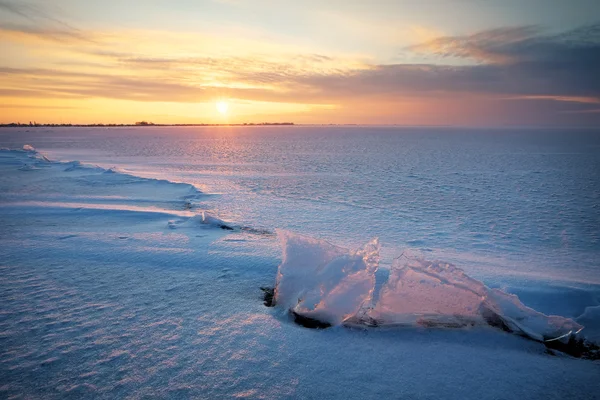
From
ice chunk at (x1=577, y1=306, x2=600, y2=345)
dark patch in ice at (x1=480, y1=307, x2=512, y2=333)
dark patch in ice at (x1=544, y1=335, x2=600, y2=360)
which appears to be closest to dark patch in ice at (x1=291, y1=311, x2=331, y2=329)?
dark patch in ice at (x1=480, y1=307, x2=512, y2=333)

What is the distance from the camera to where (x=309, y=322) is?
12.0 feet

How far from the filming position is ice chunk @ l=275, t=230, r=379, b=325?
3.70m

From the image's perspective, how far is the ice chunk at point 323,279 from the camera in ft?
12.1

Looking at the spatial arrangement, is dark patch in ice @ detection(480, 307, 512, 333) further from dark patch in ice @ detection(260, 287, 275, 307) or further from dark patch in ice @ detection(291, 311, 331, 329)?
dark patch in ice @ detection(260, 287, 275, 307)

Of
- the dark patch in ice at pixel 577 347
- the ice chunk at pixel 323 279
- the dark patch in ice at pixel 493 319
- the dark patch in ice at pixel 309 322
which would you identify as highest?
the ice chunk at pixel 323 279

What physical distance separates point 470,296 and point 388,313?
986mm

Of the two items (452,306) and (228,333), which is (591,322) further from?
(228,333)

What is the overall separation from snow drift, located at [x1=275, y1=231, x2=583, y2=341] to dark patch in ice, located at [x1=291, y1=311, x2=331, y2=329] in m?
0.04

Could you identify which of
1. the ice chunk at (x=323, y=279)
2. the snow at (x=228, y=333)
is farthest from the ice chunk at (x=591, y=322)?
the ice chunk at (x=323, y=279)

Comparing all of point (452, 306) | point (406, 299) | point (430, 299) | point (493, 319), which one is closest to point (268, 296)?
point (406, 299)

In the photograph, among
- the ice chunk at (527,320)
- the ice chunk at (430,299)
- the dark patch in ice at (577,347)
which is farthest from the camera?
the ice chunk at (430,299)

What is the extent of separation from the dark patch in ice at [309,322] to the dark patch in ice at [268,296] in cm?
45

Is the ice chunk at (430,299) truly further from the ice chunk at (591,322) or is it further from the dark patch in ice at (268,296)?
the dark patch in ice at (268,296)

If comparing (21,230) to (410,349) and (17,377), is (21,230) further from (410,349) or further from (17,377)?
(410,349)
